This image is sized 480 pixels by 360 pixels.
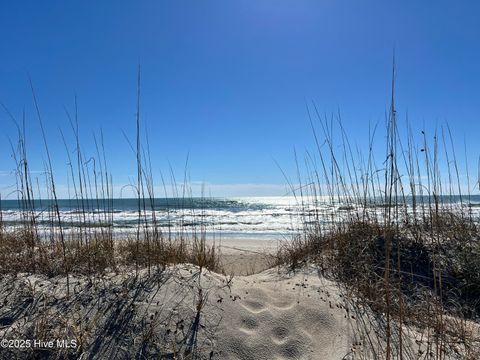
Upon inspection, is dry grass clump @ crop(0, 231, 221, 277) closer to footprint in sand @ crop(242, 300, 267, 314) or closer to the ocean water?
the ocean water

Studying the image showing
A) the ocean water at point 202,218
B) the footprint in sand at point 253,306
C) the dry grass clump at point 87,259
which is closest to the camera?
the footprint in sand at point 253,306

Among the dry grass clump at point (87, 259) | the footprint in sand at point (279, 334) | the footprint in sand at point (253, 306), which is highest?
the dry grass clump at point (87, 259)

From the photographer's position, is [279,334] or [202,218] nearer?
[279,334]

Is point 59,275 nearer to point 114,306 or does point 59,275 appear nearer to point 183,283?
point 114,306

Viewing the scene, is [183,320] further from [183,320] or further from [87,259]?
[87,259]

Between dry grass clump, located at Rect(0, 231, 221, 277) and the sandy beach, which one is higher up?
dry grass clump, located at Rect(0, 231, 221, 277)

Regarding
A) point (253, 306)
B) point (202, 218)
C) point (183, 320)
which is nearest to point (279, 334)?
point (253, 306)

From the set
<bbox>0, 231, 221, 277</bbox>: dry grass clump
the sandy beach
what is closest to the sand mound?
the sandy beach

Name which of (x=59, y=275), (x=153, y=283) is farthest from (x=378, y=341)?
(x=59, y=275)

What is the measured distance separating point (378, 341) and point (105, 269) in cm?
227

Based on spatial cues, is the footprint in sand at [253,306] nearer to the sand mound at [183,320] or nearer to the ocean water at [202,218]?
the sand mound at [183,320]

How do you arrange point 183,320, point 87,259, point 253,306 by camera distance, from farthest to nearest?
point 87,259, point 253,306, point 183,320

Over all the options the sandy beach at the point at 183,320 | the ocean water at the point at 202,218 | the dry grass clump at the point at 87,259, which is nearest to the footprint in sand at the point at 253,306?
the sandy beach at the point at 183,320

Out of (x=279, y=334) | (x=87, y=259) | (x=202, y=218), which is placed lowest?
(x=279, y=334)
